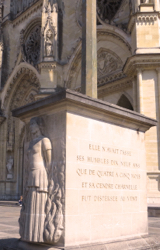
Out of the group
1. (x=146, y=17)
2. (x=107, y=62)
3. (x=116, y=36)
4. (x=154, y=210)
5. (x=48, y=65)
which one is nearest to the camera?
(x=154, y=210)

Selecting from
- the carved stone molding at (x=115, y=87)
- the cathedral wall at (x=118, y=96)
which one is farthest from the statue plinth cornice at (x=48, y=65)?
the cathedral wall at (x=118, y=96)

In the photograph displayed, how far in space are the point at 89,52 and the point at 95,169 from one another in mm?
2221

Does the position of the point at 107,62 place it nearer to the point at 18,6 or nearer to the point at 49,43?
the point at 49,43

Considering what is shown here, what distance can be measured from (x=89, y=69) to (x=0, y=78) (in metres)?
21.0

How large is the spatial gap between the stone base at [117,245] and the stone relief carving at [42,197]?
0.15m

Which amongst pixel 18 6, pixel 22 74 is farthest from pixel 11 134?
pixel 18 6

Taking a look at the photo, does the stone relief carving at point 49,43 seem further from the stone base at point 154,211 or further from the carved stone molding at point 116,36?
the stone base at point 154,211

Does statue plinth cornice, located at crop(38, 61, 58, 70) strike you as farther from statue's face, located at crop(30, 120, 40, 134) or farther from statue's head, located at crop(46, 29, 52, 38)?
statue's face, located at crop(30, 120, 40, 134)

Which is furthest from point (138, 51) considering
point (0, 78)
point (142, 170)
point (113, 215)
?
point (0, 78)

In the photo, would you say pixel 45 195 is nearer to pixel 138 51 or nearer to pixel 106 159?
pixel 106 159

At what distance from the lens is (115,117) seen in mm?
5137

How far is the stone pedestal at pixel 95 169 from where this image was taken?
430 centimetres

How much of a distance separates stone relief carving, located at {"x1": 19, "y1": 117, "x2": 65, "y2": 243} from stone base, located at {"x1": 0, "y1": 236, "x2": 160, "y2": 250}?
0.15 metres

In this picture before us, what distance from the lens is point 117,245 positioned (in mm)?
4605
